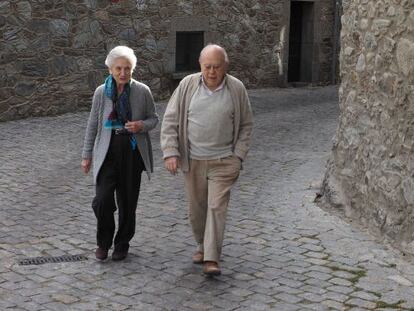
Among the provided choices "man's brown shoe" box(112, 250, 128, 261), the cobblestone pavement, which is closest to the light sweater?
the cobblestone pavement

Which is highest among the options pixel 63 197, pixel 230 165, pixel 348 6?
pixel 348 6

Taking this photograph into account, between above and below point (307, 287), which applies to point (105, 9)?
above

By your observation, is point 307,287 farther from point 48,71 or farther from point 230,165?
point 48,71

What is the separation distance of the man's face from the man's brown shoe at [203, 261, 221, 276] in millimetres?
1147

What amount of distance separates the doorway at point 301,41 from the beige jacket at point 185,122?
13218 millimetres

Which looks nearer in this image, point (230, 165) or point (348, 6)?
point (230, 165)

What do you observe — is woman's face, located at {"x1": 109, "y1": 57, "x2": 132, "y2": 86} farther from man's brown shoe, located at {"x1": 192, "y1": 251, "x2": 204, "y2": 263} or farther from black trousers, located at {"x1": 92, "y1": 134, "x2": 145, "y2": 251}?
man's brown shoe, located at {"x1": 192, "y1": 251, "x2": 204, "y2": 263}

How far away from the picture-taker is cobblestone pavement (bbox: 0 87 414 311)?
14.3 ft

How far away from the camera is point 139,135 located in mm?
5027

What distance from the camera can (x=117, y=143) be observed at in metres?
4.99

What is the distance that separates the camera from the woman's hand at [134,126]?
4914 millimetres

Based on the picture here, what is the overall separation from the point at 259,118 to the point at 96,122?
7.42 meters

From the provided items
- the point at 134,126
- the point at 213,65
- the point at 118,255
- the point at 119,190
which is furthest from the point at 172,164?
the point at 118,255

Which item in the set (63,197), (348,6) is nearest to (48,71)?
(63,197)
